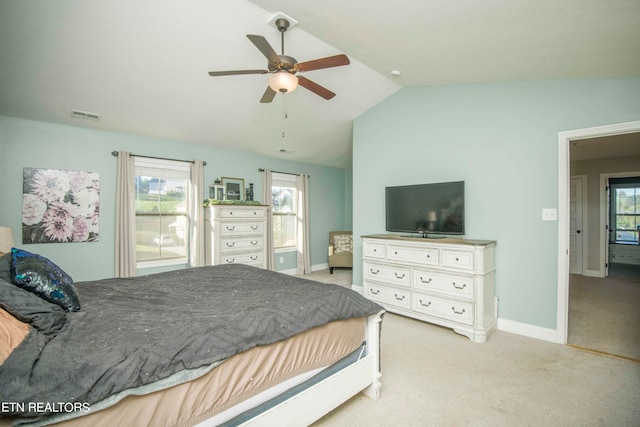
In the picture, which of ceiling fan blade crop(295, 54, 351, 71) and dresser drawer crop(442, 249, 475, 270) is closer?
ceiling fan blade crop(295, 54, 351, 71)

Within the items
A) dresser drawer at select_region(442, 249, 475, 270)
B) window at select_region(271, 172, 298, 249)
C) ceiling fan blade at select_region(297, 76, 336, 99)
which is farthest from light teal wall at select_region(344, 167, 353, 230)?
ceiling fan blade at select_region(297, 76, 336, 99)

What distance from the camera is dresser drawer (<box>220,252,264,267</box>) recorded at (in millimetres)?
4461

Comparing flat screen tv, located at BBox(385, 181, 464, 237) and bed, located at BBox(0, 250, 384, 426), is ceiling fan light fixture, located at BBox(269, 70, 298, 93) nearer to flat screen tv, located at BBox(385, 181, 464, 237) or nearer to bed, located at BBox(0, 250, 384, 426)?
bed, located at BBox(0, 250, 384, 426)

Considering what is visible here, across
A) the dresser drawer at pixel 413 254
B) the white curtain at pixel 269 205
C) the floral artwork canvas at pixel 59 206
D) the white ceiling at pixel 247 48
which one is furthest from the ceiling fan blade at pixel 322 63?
the white curtain at pixel 269 205

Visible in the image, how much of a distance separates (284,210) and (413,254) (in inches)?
131

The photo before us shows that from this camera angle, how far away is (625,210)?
22.5 ft

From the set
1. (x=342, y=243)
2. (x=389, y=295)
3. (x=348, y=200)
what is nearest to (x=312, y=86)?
(x=389, y=295)

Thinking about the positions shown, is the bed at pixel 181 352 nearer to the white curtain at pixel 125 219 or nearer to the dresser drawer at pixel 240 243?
the white curtain at pixel 125 219

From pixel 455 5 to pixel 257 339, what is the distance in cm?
238

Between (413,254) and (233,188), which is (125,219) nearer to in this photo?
(233,188)

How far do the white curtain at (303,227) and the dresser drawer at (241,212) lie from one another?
136 cm

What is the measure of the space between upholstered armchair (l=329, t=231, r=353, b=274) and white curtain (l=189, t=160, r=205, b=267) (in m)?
2.60

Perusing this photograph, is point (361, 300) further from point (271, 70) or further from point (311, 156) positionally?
point (311, 156)

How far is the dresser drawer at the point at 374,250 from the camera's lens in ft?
12.3
